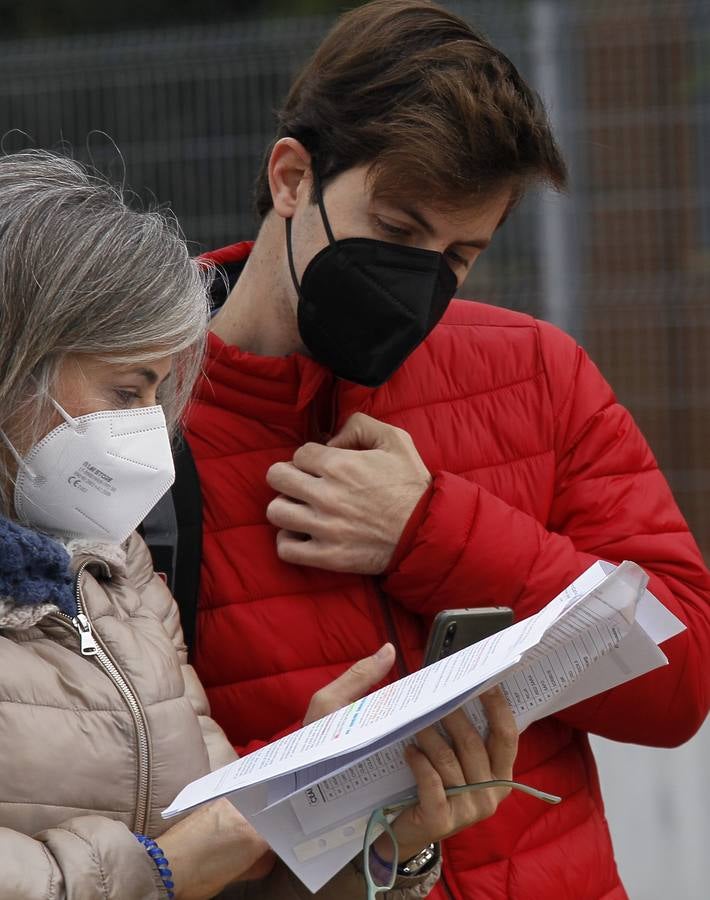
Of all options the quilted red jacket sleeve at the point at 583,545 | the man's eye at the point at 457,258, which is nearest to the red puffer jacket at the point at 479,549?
the quilted red jacket sleeve at the point at 583,545

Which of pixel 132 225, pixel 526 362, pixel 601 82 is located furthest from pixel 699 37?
pixel 132 225

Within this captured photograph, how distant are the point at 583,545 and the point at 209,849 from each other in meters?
0.79

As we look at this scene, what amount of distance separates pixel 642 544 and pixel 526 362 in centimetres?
35

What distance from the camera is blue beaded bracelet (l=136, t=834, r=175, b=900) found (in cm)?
172

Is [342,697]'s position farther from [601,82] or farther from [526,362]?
[601,82]

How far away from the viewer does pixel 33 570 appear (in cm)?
175

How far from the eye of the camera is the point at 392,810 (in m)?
1.82

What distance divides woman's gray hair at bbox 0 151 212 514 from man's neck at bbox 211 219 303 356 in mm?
235

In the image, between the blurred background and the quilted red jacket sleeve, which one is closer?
the quilted red jacket sleeve

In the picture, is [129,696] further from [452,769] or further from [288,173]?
[288,173]

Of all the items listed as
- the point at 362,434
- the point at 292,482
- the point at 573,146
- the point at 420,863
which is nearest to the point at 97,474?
the point at 292,482

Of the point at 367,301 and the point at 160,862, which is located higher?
the point at 367,301

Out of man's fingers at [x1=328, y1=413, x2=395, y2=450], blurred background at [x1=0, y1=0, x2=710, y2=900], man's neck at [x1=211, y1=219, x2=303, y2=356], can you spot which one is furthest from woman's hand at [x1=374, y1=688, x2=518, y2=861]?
blurred background at [x1=0, y1=0, x2=710, y2=900]

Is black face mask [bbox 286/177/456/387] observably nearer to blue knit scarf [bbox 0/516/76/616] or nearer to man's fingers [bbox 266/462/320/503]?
man's fingers [bbox 266/462/320/503]
